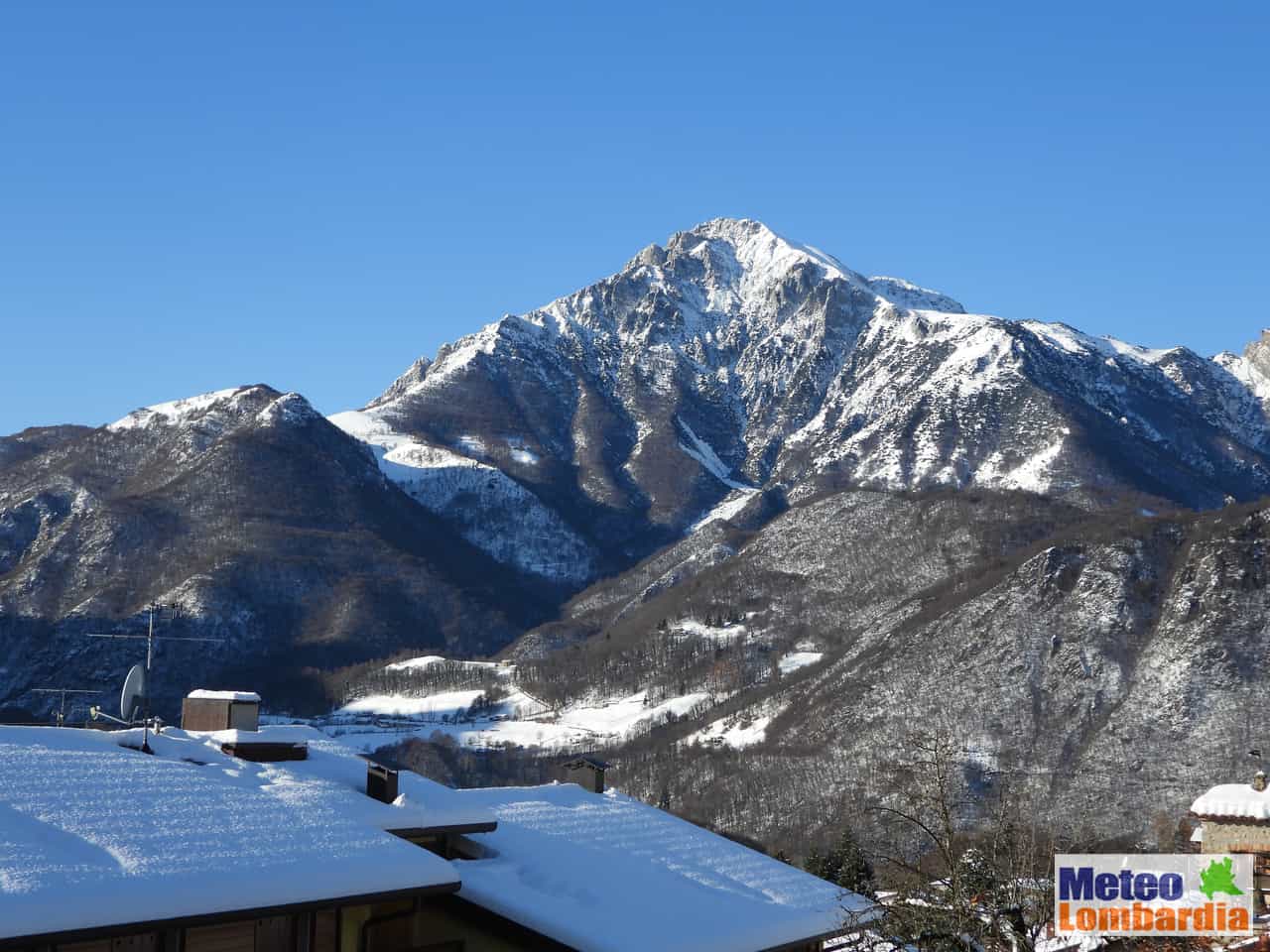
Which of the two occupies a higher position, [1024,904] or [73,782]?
[73,782]

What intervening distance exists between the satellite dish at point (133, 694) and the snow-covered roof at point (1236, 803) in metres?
29.7

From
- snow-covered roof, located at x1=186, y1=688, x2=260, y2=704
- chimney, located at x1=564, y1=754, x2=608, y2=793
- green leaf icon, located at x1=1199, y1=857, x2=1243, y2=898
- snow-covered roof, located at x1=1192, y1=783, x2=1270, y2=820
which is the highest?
snow-covered roof, located at x1=186, y1=688, x2=260, y2=704

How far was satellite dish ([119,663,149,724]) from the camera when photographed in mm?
32406

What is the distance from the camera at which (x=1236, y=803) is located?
43.2 m

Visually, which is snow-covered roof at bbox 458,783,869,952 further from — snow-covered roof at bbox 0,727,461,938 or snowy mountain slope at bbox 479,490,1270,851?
snowy mountain slope at bbox 479,490,1270,851

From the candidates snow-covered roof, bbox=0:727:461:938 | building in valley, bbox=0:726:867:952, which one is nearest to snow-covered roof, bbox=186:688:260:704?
building in valley, bbox=0:726:867:952

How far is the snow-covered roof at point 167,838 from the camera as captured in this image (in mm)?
20500

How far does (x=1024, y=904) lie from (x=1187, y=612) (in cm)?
15820

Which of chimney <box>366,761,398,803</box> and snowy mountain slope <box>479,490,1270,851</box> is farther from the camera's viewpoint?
snowy mountain slope <box>479,490,1270,851</box>

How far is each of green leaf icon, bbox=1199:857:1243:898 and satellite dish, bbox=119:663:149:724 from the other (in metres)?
24.8

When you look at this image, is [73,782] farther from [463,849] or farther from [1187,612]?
[1187,612]

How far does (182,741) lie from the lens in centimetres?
3067

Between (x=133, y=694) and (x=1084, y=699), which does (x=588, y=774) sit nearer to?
(x=133, y=694)

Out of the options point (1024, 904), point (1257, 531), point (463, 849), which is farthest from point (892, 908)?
point (1257, 531)
